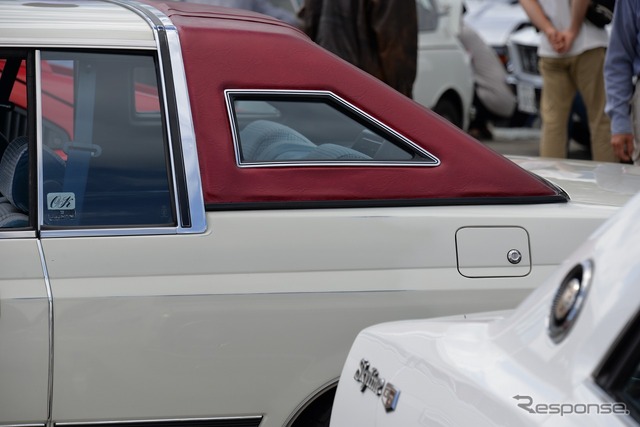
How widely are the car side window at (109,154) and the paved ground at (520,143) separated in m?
7.10

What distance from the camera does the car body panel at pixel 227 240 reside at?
2.81m

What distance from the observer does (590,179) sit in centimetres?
351

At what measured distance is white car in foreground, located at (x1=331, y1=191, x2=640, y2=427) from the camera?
1480mm

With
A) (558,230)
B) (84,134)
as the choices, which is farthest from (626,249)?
(84,134)

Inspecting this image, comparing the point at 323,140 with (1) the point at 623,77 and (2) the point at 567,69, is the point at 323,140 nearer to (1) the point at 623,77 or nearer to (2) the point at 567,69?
(1) the point at 623,77

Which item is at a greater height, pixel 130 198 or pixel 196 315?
pixel 130 198

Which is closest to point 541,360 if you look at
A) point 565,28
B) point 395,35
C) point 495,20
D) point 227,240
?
point 227,240

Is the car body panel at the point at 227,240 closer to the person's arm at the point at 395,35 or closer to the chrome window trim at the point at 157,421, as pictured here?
the chrome window trim at the point at 157,421

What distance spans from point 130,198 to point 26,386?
1.82 feet

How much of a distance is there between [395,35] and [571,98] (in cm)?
113

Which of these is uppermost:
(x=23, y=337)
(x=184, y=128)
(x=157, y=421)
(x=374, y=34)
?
(x=184, y=128)

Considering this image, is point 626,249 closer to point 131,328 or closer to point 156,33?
point 131,328

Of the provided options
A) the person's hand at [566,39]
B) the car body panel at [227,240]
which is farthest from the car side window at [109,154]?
the person's hand at [566,39]

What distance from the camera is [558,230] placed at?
298 cm
